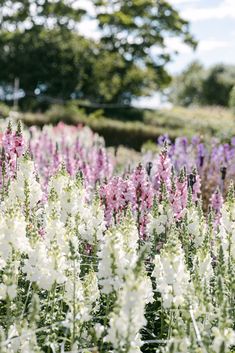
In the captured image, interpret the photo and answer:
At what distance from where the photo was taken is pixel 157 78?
41.9 meters

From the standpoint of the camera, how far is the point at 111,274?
4.52 m

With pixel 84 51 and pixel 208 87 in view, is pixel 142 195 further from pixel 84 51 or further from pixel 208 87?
pixel 208 87

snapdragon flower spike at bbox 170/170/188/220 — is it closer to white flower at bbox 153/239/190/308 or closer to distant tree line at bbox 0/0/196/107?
white flower at bbox 153/239/190/308

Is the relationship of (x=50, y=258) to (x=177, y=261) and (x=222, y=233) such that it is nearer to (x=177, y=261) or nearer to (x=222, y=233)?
(x=177, y=261)

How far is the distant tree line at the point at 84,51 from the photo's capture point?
38.3 meters

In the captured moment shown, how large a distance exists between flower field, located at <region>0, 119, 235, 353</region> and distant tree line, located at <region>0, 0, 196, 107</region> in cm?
3141

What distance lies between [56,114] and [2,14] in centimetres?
1867

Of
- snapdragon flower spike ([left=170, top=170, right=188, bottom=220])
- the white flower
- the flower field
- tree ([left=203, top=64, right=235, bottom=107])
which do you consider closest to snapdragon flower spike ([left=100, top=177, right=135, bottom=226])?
the flower field

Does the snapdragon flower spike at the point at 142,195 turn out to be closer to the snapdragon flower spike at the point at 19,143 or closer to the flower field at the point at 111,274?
the flower field at the point at 111,274

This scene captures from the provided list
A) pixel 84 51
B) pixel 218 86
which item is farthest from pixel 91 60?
pixel 218 86

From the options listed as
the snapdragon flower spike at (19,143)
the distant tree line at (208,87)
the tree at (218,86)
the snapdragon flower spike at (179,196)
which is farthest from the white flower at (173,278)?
the tree at (218,86)

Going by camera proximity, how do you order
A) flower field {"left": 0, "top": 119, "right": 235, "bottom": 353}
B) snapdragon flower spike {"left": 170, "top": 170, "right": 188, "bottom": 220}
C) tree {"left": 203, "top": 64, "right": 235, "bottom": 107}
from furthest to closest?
tree {"left": 203, "top": 64, "right": 235, "bottom": 107} → snapdragon flower spike {"left": 170, "top": 170, "right": 188, "bottom": 220} → flower field {"left": 0, "top": 119, "right": 235, "bottom": 353}

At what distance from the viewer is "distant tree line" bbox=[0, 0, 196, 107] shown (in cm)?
3831

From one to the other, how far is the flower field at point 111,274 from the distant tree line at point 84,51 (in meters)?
31.4
